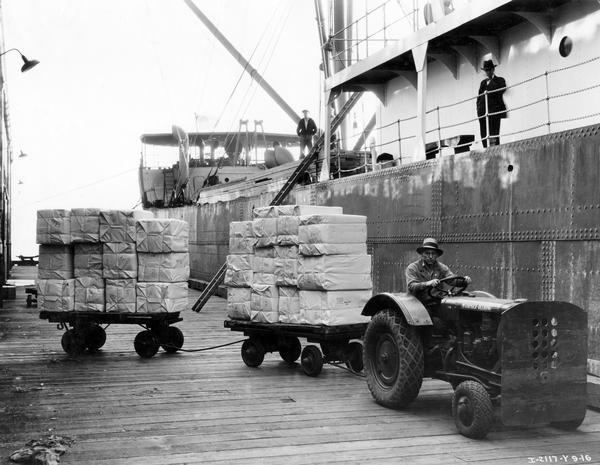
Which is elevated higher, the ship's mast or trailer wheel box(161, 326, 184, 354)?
the ship's mast

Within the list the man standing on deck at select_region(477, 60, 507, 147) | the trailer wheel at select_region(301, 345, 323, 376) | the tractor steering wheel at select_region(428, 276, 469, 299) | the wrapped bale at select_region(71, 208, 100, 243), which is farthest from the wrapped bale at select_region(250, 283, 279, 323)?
the man standing on deck at select_region(477, 60, 507, 147)

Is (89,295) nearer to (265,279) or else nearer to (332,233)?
(265,279)

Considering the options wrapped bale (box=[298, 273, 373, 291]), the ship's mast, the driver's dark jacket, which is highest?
the ship's mast

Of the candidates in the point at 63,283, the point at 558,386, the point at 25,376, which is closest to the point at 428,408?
the point at 558,386

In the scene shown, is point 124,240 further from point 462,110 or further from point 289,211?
point 462,110

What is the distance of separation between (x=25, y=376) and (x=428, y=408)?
16.2 feet

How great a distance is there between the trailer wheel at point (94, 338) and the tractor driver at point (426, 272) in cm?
555

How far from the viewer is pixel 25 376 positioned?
9273mm

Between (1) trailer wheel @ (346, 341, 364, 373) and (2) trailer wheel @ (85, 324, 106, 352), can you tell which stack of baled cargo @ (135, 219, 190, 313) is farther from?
(1) trailer wheel @ (346, 341, 364, 373)

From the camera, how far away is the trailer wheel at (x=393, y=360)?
7105mm

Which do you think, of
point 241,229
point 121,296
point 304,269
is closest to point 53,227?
point 121,296

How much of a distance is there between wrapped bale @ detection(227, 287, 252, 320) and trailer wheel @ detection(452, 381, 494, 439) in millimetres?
4159

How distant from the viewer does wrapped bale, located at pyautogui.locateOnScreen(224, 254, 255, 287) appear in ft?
33.6

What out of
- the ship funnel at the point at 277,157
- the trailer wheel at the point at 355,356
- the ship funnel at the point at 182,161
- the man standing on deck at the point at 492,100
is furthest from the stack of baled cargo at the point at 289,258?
the ship funnel at the point at 182,161
